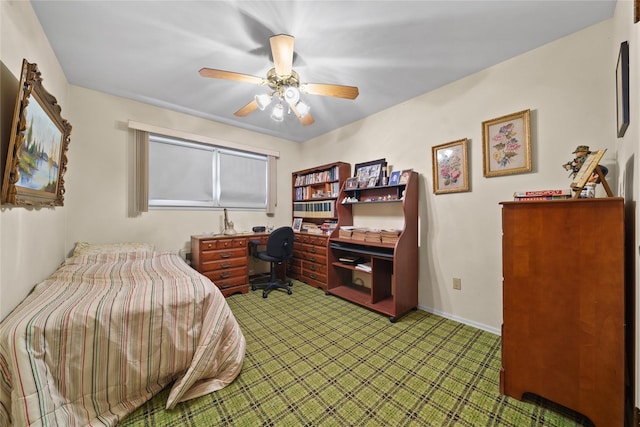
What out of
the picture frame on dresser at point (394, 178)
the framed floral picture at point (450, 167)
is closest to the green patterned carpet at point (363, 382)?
the framed floral picture at point (450, 167)

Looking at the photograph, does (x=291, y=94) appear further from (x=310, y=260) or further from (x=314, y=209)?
(x=310, y=260)

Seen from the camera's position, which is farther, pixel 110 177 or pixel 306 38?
pixel 110 177

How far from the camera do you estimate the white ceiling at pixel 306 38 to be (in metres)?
1.54

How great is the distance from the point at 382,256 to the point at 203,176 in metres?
2.77

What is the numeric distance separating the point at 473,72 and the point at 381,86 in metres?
0.86

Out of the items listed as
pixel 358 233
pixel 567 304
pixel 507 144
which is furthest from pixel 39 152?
pixel 507 144

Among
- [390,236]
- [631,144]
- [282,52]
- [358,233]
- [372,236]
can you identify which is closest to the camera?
[631,144]

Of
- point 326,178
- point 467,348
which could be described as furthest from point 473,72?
point 467,348

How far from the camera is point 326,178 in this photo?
3.62 meters

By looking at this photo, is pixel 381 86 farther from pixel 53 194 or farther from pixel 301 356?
pixel 53 194

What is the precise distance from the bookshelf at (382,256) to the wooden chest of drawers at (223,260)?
1.19 meters

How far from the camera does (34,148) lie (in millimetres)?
1436

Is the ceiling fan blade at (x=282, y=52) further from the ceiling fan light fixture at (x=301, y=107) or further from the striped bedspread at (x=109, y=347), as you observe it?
the striped bedspread at (x=109, y=347)

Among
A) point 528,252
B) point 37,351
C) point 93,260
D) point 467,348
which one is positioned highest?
point 528,252
